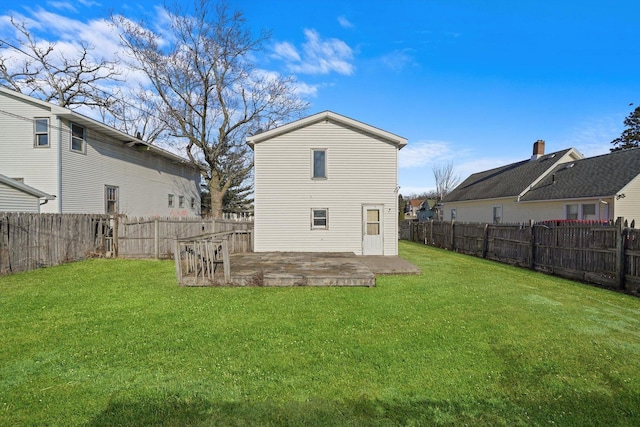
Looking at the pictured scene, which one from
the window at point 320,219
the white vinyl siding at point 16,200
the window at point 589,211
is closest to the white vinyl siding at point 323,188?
the window at point 320,219

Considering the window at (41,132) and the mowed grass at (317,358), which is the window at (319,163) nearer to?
the mowed grass at (317,358)

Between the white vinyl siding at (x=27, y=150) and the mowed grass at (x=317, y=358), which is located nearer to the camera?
the mowed grass at (x=317, y=358)

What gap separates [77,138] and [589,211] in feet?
83.4

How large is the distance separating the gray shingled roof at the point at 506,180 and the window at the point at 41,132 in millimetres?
25278

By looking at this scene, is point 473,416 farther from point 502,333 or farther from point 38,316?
point 38,316

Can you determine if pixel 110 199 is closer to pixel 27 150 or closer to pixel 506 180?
pixel 27 150

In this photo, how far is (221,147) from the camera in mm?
24844

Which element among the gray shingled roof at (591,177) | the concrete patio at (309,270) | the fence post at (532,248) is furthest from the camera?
the gray shingled roof at (591,177)

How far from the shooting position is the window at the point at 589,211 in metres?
16.2

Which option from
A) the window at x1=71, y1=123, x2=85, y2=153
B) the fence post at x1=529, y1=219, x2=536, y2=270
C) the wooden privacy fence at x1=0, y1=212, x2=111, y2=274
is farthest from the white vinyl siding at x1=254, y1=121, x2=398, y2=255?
the window at x1=71, y1=123, x2=85, y2=153

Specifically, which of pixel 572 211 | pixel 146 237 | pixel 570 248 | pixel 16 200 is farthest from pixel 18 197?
pixel 572 211

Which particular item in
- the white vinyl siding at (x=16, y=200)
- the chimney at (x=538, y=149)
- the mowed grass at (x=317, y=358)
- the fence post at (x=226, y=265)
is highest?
the chimney at (x=538, y=149)

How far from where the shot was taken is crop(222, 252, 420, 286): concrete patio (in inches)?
303

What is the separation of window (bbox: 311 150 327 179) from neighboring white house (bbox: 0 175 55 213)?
1041 cm
